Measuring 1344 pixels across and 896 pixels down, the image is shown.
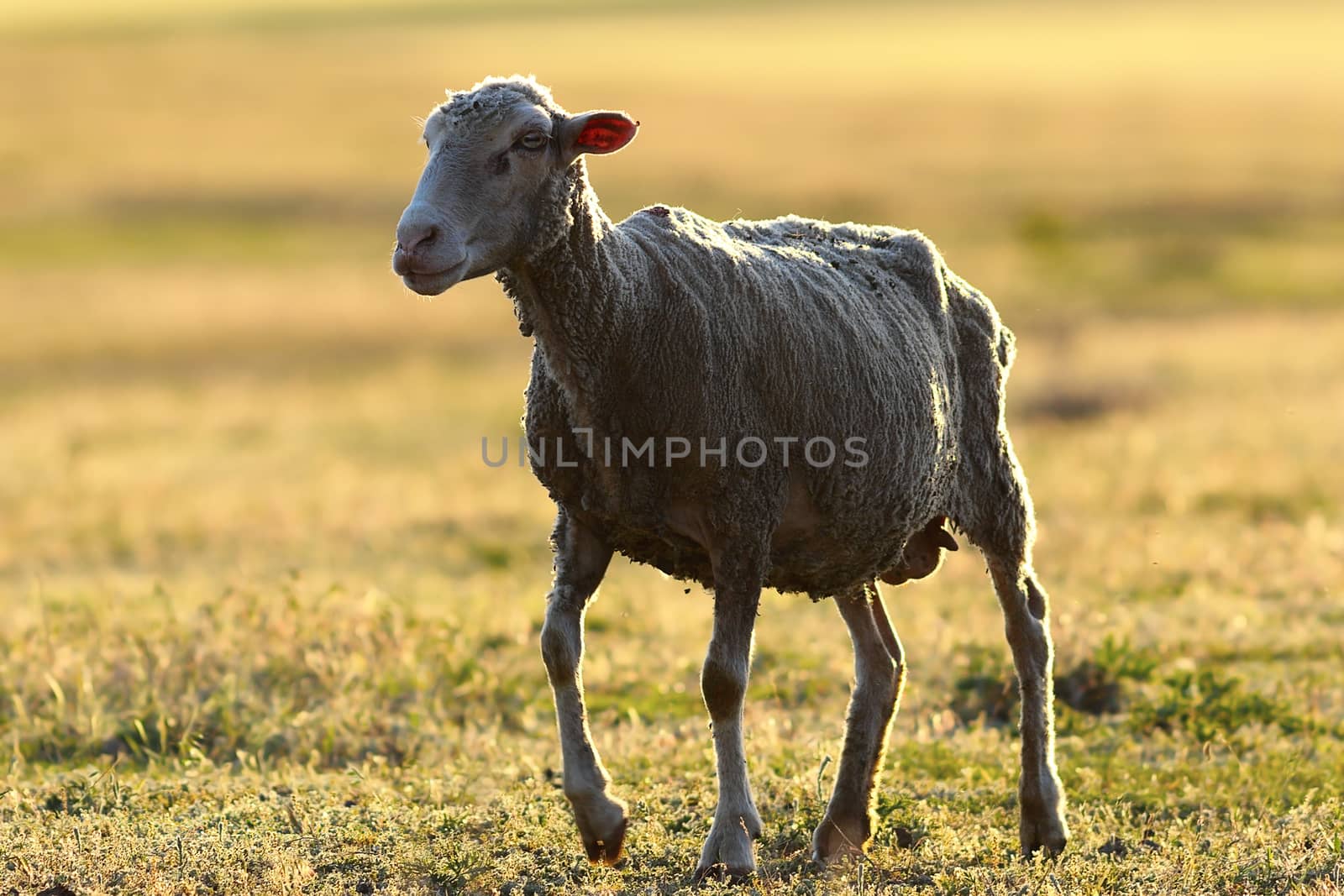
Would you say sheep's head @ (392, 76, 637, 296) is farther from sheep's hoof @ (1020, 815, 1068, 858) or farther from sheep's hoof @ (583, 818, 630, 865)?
sheep's hoof @ (1020, 815, 1068, 858)

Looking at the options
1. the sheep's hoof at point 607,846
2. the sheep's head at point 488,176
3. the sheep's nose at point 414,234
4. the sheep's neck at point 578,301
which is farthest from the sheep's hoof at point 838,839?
the sheep's nose at point 414,234

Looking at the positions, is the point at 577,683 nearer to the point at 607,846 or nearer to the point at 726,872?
the point at 607,846

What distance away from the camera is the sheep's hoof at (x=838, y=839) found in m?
6.80

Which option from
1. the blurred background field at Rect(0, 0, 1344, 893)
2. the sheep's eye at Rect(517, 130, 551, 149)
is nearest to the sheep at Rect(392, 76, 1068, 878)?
the sheep's eye at Rect(517, 130, 551, 149)

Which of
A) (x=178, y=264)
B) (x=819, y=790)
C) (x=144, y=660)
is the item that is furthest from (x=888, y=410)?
(x=178, y=264)

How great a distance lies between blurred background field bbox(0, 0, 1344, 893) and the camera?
6.99m

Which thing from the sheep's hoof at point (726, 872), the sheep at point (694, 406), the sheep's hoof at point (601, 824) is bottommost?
the sheep's hoof at point (726, 872)

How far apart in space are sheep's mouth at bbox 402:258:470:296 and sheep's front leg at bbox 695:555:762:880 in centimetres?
144

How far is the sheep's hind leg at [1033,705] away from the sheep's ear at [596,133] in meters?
2.75

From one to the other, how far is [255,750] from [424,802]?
48.0 inches

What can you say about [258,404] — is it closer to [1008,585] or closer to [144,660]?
[144,660]

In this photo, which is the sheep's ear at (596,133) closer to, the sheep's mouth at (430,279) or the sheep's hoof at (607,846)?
the sheep's mouth at (430,279)

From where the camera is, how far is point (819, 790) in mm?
7297

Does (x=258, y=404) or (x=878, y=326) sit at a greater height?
(x=878, y=326)
